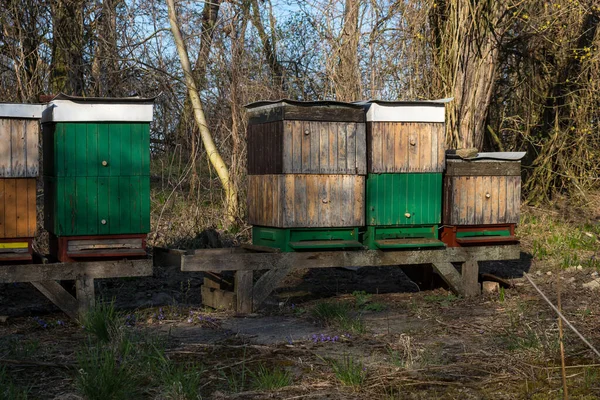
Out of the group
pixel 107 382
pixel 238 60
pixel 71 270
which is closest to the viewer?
pixel 107 382

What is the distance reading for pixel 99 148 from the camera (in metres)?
6.19

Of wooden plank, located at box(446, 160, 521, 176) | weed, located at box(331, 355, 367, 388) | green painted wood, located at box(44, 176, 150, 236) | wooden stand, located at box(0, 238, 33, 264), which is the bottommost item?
weed, located at box(331, 355, 367, 388)

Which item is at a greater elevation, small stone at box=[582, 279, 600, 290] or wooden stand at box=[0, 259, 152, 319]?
wooden stand at box=[0, 259, 152, 319]

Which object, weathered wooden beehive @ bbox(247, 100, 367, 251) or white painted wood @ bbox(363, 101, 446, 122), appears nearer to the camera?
weathered wooden beehive @ bbox(247, 100, 367, 251)

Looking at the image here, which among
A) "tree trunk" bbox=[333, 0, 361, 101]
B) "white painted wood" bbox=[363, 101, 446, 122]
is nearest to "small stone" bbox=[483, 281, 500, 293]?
"white painted wood" bbox=[363, 101, 446, 122]

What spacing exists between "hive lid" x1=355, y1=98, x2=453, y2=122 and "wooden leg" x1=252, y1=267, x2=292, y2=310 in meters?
1.56

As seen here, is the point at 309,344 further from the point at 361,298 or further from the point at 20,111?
the point at 20,111

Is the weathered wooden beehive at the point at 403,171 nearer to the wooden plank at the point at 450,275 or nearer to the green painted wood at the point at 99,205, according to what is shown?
the wooden plank at the point at 450,275

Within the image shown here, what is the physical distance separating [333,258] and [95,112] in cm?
238

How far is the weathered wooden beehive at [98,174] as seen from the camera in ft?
20.0

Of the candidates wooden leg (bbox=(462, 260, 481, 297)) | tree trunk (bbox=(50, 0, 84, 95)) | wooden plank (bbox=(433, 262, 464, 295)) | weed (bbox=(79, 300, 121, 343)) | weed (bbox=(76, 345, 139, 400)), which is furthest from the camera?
tree trunk (bbox=(50, 0, 84, 95))

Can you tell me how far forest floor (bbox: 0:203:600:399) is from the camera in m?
4.39

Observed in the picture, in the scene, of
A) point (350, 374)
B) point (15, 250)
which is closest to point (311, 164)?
point (15, 250)

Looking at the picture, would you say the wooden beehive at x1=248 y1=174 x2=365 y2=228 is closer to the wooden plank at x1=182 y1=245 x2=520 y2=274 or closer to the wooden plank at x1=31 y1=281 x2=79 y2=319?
the wooden plank at x1=182 y1=245 x2=520 y2=274
